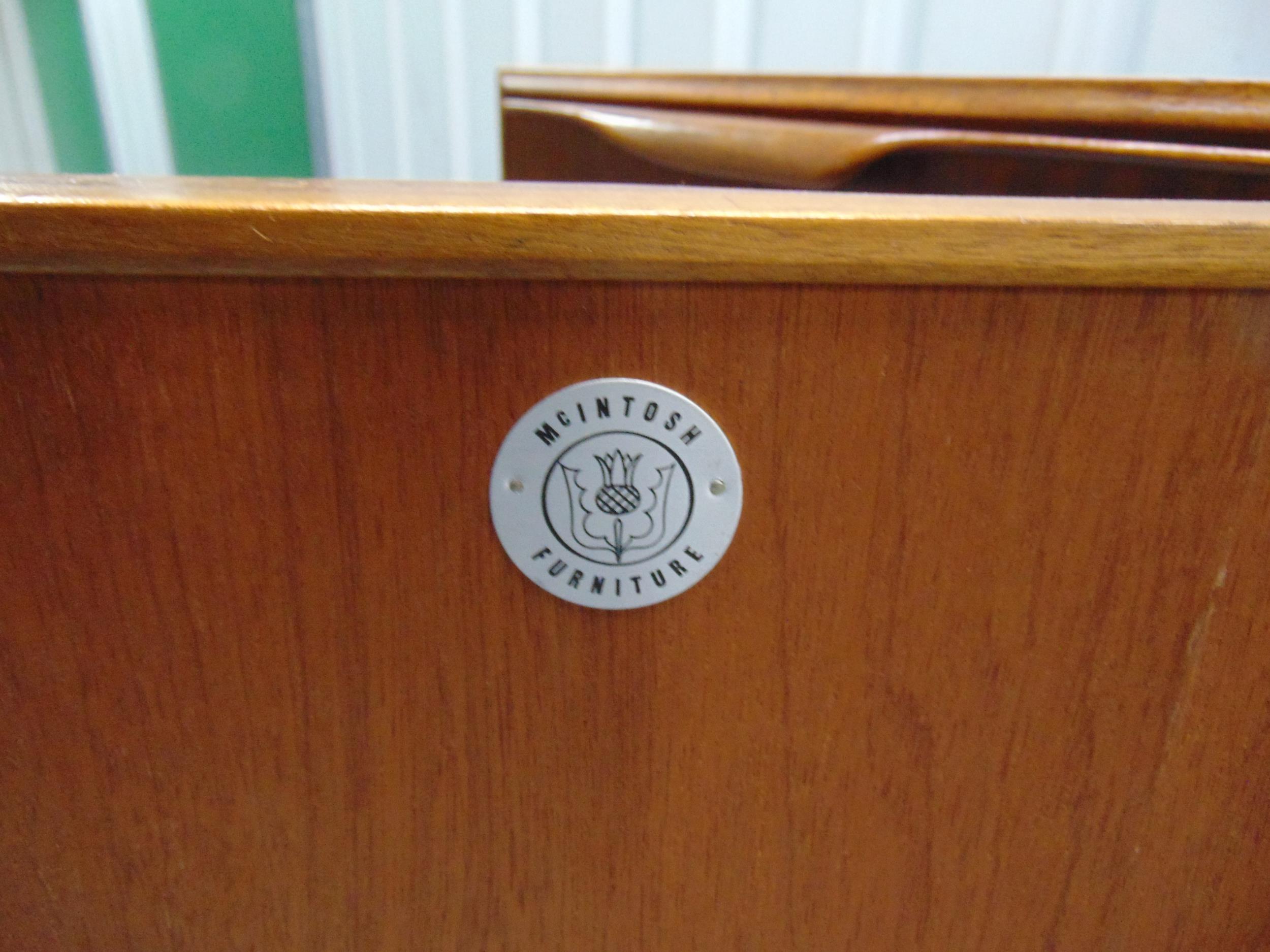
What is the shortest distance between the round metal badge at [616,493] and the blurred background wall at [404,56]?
3.26ft

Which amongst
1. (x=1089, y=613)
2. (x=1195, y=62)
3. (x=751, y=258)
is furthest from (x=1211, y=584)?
(x=1195, y=62)

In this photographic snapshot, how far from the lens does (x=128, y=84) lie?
4.12ft

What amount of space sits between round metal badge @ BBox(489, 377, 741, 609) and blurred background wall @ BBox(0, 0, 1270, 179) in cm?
99

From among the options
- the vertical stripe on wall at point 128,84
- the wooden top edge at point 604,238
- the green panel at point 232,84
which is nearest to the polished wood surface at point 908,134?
the wooden top edge at point 604,238

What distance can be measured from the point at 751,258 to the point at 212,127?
140cm

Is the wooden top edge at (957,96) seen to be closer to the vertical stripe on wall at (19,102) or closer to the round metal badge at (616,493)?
the round metal badge at (616,493)

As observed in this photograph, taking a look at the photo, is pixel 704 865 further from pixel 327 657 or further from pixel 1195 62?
pixel 1195 62

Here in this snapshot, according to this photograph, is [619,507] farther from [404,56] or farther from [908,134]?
[404,56]

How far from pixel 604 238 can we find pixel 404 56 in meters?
1.19

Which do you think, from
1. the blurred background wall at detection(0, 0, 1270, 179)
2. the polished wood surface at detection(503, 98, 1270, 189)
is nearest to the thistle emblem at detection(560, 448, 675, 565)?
the polished wood surface at detection(503, 98, 1270, 189)

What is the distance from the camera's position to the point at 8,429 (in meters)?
0.29

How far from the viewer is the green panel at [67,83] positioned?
1.24 meters

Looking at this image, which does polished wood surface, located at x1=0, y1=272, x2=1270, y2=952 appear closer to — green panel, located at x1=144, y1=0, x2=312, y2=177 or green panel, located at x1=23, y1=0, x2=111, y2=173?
green panel, located at x1=144, y1=0, x2=312, y2=177

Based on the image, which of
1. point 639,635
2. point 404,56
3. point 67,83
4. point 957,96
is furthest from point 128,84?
point 639,635
